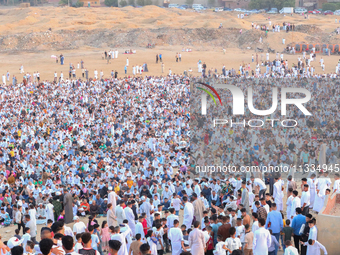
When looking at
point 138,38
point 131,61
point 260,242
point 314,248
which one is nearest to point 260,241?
point 260,242

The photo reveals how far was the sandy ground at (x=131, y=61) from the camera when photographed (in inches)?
1508

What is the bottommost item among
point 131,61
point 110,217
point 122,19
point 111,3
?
point 110,217

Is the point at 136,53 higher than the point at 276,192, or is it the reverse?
the point at 136,53

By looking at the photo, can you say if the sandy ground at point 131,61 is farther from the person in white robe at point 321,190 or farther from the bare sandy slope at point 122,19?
the person in white robe at point 321,190

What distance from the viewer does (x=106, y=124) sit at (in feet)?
67.3

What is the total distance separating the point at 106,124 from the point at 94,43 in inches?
1327

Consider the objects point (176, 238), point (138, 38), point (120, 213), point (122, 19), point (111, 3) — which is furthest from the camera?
point (111, 3)

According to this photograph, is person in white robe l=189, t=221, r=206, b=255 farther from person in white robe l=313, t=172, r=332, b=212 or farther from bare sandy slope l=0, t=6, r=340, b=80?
bare sandy slope l=0, t=6, r=340, b=80

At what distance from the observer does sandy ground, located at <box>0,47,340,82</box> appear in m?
38.3

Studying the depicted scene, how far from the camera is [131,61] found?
4119cm

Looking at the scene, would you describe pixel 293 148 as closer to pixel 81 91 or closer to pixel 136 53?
pixel 81 91

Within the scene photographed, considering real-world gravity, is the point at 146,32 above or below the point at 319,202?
above

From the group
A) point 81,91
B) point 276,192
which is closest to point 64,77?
point 81,91

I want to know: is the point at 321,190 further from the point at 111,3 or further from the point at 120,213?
the point at 111,3
